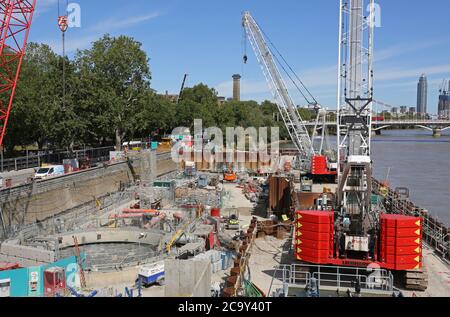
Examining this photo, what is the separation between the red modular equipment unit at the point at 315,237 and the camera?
12242 mm

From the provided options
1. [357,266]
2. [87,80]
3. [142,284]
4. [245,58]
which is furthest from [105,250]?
[245,58]

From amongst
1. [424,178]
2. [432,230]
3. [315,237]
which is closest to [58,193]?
[315,237]

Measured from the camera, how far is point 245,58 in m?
53.2

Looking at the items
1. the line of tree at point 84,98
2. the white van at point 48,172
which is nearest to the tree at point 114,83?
the line of tree at point 84,98

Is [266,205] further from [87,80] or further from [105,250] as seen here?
[87,80]

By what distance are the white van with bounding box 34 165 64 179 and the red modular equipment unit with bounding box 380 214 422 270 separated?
22714 mm

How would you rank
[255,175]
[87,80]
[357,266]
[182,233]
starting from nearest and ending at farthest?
[357,266], [182,233], [87,80], [255,175]

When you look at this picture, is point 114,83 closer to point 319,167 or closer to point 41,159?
point 41,159

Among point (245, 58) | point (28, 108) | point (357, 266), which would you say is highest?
point (245, 58)

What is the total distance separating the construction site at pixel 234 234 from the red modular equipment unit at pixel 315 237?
0.09 feet

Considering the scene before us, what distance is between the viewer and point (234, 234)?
2155 centimetres

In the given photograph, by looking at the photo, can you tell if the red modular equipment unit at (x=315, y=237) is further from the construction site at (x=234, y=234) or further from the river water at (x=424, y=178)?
the river water at (x=424, y=178)
